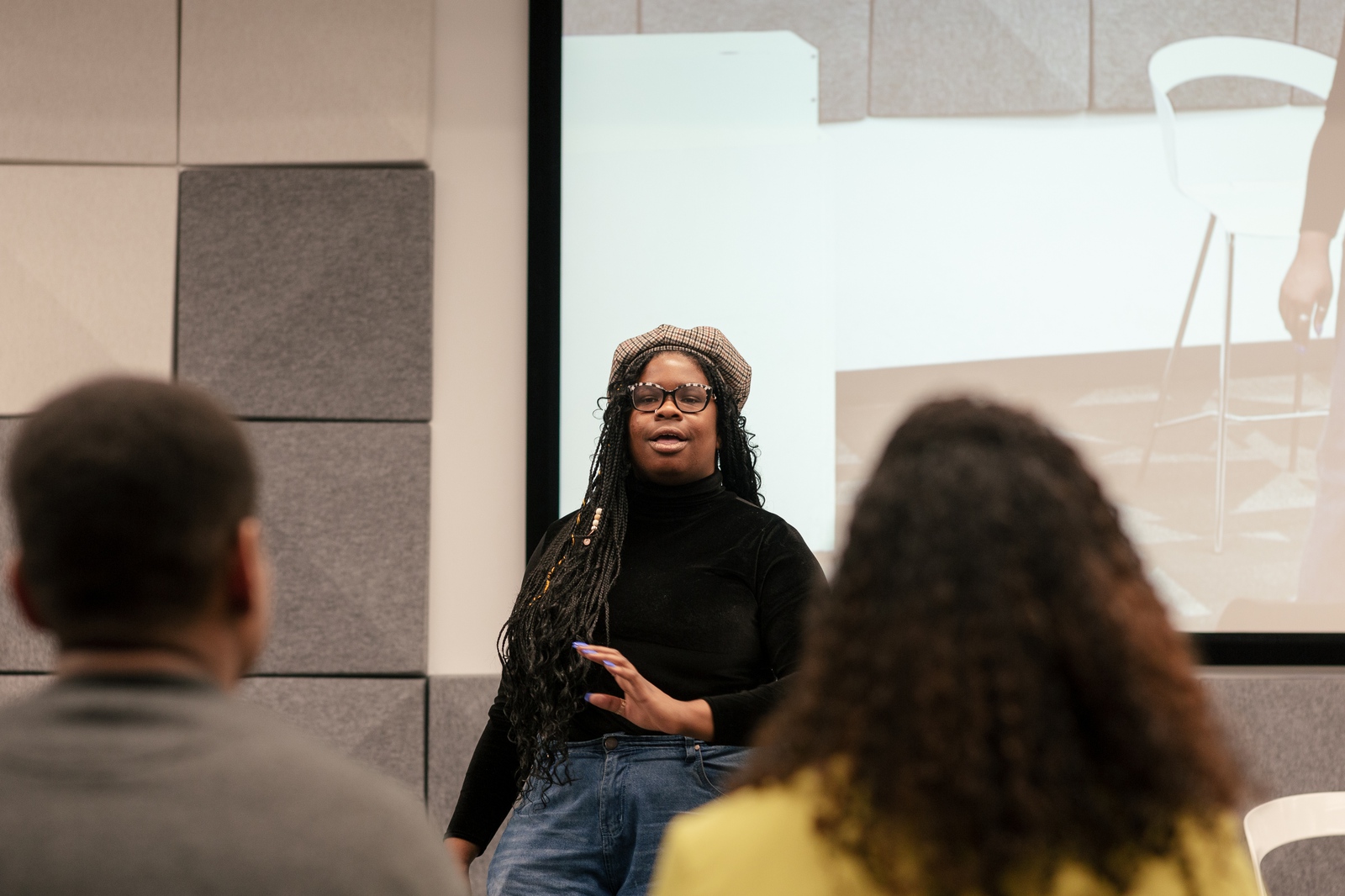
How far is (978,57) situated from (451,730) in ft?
6.21

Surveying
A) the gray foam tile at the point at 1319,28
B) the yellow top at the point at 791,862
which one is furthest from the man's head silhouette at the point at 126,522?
the gray foam tile at the point at 1319,28

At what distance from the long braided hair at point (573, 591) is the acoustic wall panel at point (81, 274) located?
1.22 m

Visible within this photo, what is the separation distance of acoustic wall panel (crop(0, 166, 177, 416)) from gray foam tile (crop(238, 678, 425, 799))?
2.54 ft

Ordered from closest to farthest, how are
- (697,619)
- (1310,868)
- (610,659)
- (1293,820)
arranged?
(610,659) < (697,619) < (1293,820) < (1310,868)

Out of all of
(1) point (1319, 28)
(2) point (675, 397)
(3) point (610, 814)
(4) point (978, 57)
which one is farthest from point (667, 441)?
(1) point (1319, 28)

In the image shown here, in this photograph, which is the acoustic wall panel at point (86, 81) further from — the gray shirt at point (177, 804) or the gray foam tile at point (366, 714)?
the gray shirt at point (177, 804)

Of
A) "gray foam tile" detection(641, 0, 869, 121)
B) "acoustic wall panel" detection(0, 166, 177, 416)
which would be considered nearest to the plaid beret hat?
"gray foam tile" detection(641, 0, 869, 121)

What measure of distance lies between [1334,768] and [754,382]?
1484 mm

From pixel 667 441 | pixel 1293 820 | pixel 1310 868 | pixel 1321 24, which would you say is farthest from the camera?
pixel 1321 24

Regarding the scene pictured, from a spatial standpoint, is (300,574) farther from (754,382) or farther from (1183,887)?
(1183,887)

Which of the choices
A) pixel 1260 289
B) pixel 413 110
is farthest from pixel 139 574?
pixel 1260 289

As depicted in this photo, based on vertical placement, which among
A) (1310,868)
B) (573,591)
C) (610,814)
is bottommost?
(1310,868)

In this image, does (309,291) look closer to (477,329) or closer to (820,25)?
(477,329)

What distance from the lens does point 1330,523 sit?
8.50 ft
